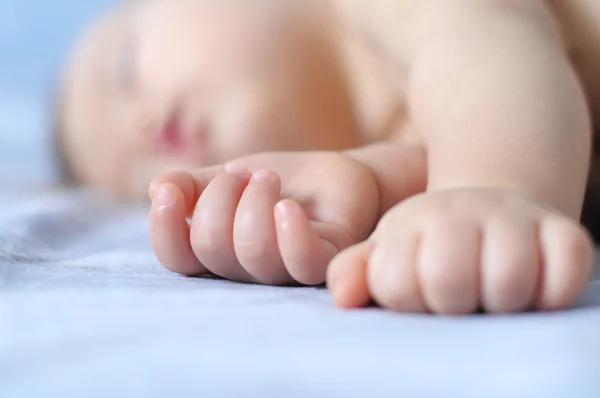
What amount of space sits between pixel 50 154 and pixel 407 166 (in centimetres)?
98

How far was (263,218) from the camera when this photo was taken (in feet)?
1.54

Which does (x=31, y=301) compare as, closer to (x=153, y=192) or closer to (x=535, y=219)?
(x=153, y=192)

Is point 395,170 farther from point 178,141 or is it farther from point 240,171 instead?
point 178,141

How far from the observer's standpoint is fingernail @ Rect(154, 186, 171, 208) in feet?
1.65

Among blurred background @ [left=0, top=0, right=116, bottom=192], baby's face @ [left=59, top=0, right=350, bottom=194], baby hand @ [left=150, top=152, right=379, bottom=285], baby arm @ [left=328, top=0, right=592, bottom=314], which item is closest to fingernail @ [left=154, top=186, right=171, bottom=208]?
baby hand @ [left=150, top=152, right=379, bottom=285]

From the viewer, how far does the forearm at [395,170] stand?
0.62 meters

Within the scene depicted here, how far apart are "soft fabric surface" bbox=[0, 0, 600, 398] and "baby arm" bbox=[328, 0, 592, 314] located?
2 centimetres

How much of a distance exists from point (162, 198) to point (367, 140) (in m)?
0.50

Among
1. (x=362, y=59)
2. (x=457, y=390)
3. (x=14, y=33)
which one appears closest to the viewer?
(x=457, y=390)

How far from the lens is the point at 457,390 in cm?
31

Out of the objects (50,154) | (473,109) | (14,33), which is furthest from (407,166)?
(14,33)

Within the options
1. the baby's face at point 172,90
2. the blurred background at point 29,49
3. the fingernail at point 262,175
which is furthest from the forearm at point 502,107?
the blurred background at point 29,49

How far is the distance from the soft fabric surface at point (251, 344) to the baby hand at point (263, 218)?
0.6 inches

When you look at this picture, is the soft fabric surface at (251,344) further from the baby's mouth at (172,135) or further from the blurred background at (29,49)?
the blurred background at (29,49)
